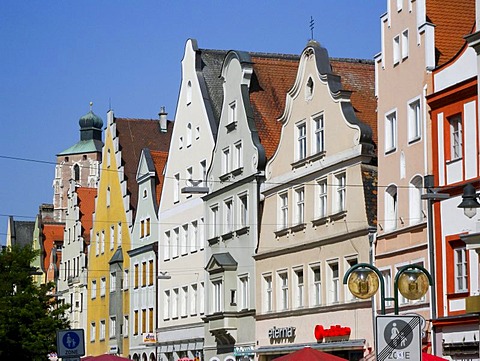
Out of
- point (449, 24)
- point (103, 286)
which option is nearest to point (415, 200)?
point (449, 24)

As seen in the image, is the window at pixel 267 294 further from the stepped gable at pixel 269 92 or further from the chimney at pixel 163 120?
the chimney at pixel 163 120

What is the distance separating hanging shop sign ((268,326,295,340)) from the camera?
148ft

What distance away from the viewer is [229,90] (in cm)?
5256

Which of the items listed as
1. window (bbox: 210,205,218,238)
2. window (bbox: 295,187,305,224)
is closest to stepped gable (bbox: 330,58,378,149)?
window (bbox: 295,187,305,224)

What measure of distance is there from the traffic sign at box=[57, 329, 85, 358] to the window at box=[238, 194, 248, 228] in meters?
26.9

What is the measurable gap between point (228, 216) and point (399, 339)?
35.7 meters

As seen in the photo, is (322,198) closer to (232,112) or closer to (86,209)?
(232,112)

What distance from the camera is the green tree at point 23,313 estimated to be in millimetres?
51125

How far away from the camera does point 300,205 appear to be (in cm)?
4531

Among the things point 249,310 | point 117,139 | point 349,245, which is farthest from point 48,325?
point 117,139

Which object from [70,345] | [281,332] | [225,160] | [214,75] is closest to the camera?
[70,345]

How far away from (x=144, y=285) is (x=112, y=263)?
7.28 metres

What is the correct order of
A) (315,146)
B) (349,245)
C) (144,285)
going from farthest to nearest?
(144,285), (315,146), (349,245)

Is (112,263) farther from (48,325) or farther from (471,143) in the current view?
(471,143)
